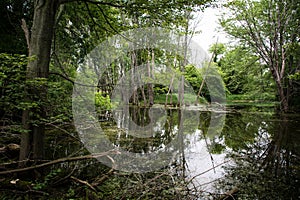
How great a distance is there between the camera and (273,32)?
13.0m

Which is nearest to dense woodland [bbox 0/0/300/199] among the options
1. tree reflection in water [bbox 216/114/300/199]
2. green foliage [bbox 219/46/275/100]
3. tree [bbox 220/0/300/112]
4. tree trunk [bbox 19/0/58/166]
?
tree trunk [bbox 19/0/58/166]

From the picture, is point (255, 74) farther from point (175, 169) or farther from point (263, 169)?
point (175, 169)

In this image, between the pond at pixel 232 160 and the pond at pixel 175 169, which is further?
the pond at pixel 232 160

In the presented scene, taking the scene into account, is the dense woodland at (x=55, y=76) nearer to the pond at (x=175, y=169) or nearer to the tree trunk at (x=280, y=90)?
the pond at (x=175, y=169)

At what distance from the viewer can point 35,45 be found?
9.76 feet

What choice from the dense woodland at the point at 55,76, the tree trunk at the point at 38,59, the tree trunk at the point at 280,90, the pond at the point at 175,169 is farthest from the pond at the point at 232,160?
the tree trunk at the point at 280,90

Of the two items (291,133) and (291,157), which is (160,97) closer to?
(291,133)

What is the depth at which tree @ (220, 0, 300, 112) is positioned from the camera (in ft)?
40.6

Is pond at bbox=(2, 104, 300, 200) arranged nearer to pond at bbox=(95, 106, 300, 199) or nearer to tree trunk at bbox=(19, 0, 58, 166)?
pond at bbox=(95, 106, 300, 199)

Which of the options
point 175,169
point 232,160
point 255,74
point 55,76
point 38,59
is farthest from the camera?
point 255,74

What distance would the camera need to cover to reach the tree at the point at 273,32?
12.4 metres

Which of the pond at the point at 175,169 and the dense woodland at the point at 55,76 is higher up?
the dense woodland at the point at 55,76

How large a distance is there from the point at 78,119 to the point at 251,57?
14.3 metres

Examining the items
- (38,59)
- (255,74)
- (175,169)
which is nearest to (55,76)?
(38,59)
